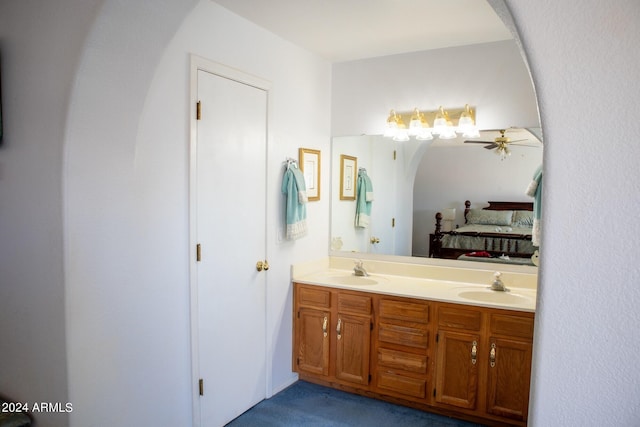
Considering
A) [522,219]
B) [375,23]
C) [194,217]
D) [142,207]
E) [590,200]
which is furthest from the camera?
[522,219]

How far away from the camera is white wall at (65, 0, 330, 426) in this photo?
5.22ft

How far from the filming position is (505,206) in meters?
3.12

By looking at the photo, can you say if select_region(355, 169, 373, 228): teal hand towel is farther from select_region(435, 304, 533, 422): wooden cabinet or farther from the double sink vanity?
select_region(435, 304, 533, 422): wooden cabinet

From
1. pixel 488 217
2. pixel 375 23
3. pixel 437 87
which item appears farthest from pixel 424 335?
pixel 375 23

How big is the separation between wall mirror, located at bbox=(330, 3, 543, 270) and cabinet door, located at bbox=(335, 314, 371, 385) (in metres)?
0.67

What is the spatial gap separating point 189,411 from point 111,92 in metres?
1.72

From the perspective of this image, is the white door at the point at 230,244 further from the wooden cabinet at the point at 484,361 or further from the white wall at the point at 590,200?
the white wall at the point at 590,200

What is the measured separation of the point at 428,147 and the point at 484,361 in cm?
156

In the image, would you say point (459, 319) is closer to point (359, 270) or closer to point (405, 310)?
point (405, 310)

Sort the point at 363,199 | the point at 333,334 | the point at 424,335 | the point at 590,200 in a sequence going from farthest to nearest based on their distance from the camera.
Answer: the point at 363,199
the point at 333,334
the point at 424,335
the point at 590,200

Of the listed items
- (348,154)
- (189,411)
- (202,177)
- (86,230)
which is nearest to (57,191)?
(86,230)

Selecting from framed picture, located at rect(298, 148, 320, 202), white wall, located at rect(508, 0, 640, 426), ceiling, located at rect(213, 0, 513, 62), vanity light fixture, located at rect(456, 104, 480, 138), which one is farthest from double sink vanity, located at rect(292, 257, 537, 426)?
white wall, located at rect(508, 0, 640, 426)

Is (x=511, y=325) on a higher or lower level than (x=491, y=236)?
lower

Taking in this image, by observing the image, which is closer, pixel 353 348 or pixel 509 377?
pixel 509 377
